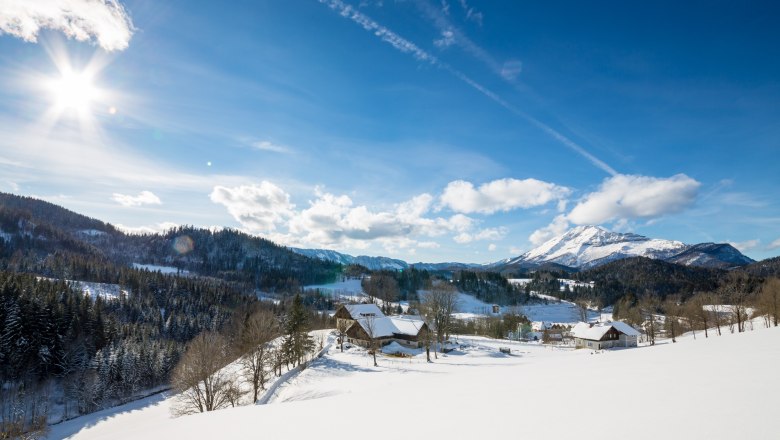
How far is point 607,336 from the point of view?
255 ft

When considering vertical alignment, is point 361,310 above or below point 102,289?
above

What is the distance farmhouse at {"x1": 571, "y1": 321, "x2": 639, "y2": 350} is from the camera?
77312mm

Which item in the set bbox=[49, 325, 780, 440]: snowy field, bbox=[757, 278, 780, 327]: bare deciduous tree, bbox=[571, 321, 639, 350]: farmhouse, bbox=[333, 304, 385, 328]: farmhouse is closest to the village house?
bbox=[333, 304, 385, 328]: farmhouse

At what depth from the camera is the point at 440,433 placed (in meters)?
9.38

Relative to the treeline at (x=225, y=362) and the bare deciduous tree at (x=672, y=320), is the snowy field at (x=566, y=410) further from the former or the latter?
the bare deciduous tree at (x=672, y=320)

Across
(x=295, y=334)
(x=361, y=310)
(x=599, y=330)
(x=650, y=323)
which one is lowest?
(x=599, y=330)

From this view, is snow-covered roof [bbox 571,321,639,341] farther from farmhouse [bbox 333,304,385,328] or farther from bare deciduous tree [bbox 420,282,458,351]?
farmhouse [bbox 333,304,385,328]

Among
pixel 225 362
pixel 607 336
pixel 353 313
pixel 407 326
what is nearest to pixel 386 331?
pixel 407 326

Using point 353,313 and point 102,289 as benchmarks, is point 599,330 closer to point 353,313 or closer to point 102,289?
point 353,313

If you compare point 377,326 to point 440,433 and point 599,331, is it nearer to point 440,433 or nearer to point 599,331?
point 599,331

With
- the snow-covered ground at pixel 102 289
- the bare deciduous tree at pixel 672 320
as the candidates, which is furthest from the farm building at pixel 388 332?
the snow-covered ground at pixel 102 289

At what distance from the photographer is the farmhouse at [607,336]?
3044 inches

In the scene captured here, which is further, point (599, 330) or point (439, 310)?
point (599, 330)

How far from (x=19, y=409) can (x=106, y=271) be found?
144197mm
